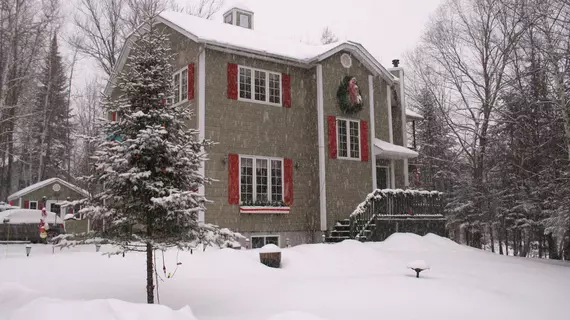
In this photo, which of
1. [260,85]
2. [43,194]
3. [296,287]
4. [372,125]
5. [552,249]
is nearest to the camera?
[296,287]

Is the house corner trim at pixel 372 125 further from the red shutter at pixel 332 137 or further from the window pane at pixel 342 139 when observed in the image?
the red shutter at pixel 332 137

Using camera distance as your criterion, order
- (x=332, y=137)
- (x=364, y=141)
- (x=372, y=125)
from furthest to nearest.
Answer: (x=372, y=125)
(x=364, y=141)
(x=332, y=137)

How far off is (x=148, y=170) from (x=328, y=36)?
2981cm

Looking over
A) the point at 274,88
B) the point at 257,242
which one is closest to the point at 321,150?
the point at 274,88

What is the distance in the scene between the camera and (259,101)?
1563 centimetres

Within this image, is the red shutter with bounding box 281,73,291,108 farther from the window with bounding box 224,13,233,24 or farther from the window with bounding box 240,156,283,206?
the window with bounding box 224,13,233,24

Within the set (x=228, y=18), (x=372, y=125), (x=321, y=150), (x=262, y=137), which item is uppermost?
(x=228, y=18)

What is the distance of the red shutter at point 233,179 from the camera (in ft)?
47.6

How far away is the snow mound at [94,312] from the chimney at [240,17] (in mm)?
15315

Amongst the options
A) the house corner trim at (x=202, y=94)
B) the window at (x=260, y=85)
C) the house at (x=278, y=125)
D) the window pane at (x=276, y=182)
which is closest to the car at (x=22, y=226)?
the house at (x=278, y=125)

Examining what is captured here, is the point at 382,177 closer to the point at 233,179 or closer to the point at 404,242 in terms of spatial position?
the point at 404,242

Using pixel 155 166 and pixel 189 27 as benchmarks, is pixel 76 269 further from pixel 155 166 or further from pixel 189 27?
pixel 189 27

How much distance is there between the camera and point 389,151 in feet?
56.4

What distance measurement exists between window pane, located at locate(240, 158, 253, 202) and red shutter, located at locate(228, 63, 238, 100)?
199 centimetres
